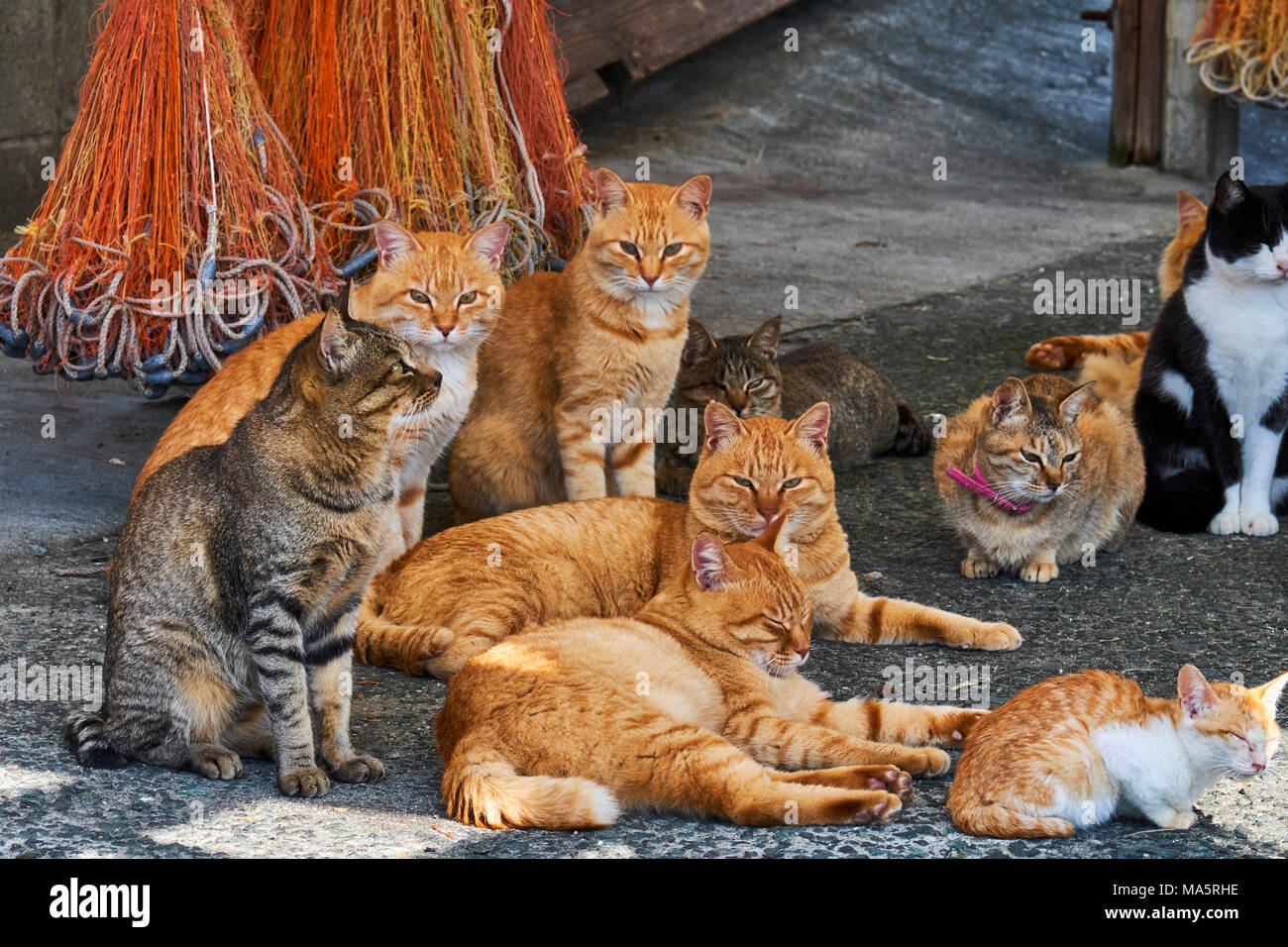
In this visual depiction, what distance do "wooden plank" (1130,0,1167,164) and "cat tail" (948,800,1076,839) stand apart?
27.6 ft

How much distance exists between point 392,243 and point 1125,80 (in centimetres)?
748

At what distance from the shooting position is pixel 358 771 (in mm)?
3727

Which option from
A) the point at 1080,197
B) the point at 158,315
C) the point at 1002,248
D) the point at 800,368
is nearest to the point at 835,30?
the point at 1080,197

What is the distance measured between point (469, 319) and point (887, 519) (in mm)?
1850

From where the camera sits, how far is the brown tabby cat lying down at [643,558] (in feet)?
14.7

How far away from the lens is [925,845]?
3.32 meters

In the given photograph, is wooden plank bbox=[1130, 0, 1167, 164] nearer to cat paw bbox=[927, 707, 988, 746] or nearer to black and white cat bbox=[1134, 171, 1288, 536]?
A: black and white cat bbox=[1134, 171, 1288, 536]

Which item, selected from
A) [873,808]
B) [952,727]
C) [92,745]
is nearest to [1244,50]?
[952,727]

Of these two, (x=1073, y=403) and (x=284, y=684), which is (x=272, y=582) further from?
(x=1073, y=403)

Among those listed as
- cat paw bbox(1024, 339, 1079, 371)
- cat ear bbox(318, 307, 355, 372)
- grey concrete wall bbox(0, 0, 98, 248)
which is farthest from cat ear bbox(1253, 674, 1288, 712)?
grey concrete wall bbox(0, 0, 98, 248)

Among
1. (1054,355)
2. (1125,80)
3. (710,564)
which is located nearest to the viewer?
(710,564)

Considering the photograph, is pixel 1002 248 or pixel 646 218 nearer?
pixel 646 218

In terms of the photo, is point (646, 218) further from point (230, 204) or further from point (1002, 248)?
point (1002, 248)

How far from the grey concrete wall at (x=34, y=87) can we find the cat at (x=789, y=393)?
12.6ft
